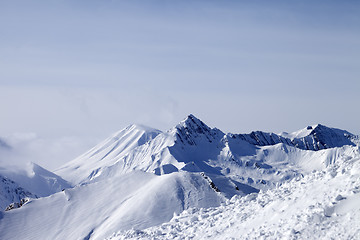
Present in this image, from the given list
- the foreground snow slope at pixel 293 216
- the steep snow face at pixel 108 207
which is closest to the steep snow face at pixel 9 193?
the steep snow face at pixel 108 207

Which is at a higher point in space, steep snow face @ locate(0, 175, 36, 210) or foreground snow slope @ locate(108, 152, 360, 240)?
foreground snow slope @ locate(108, 152, 360, 240)

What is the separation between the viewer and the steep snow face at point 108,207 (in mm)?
44188

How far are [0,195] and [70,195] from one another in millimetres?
123666

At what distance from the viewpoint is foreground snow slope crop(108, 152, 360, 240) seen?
50.0 ft

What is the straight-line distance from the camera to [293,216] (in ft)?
54.7

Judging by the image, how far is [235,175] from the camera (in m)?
173

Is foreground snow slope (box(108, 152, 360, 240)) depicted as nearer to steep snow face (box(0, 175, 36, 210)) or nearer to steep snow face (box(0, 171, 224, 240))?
steep snow face (box(0, 171, 224, 240))

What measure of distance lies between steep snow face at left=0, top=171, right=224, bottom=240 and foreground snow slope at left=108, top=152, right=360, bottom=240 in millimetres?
19833

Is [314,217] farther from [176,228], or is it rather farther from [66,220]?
[66,220]

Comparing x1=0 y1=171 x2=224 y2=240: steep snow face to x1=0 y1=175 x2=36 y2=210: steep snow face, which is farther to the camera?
x1=0 y1=175 x2=36 y2=210: steep snow face

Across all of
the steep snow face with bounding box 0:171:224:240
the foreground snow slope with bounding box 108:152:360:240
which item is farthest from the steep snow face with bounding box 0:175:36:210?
the foreground snow slope with bounding box 108:152:360:240

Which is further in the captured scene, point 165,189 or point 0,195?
point 0,195

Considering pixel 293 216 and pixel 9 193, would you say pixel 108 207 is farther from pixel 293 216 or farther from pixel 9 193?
pixel 9 193

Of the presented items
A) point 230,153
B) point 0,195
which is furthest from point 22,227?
point 230,153
